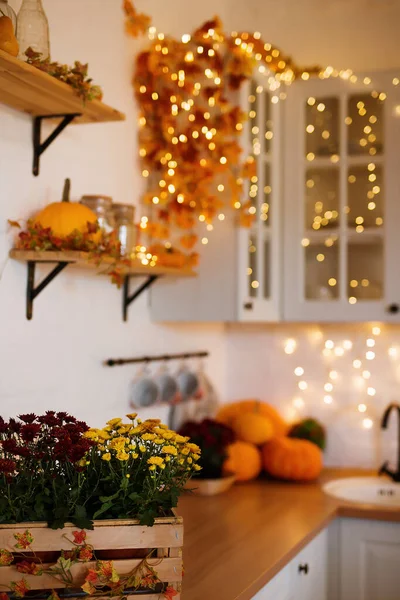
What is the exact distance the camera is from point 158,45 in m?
2.83

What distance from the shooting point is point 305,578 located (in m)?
2.44

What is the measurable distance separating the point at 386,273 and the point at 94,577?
1.91 m

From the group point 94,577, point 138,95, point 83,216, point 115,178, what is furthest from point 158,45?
point 94,577

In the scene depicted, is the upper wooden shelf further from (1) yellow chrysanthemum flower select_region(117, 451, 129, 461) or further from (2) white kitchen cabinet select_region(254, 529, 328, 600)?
(2) white kitchen cabinet select_region(254, 529, 328, 600)

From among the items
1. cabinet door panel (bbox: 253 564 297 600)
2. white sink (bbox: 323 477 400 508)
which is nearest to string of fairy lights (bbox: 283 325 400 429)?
white sink (bbox: 323 477 400 508)

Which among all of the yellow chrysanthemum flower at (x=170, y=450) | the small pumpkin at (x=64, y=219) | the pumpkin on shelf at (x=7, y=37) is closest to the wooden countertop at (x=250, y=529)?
the yellow chrysanthemum flower at (x=170, y=450)

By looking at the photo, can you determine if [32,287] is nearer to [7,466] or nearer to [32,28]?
[32,28]

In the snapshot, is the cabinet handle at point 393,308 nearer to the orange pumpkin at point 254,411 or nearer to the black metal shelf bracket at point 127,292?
the orange pumpkin at point 254,411

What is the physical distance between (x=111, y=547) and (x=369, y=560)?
1.50m

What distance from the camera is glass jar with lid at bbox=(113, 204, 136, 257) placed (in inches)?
91.9

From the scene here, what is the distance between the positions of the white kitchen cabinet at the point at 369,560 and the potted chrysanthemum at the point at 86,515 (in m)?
1.34

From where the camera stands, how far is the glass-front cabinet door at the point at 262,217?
9.50 feet

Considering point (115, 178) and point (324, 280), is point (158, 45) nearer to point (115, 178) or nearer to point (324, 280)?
point (115, 178)

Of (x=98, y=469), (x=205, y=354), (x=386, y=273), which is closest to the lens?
(x=98, y=469)
